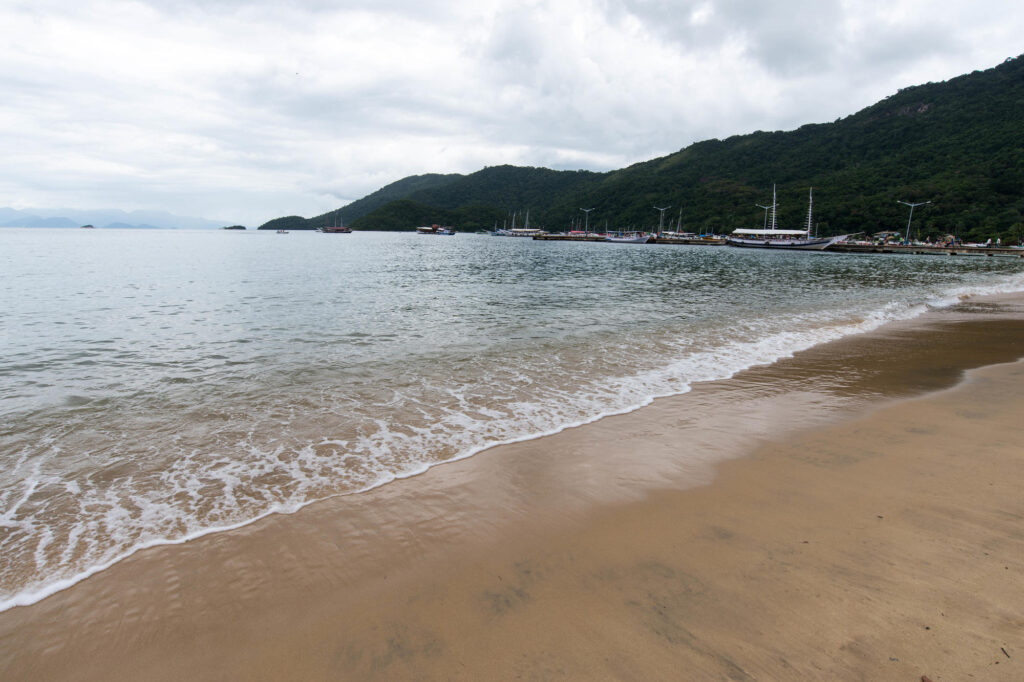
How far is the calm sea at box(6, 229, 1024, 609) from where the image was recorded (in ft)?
16.3

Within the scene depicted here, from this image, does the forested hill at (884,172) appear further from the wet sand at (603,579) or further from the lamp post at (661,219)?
the wet sand at (603,579)

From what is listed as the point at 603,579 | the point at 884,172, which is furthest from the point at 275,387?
the point at 884,172

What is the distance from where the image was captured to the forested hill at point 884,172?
96.1 metres

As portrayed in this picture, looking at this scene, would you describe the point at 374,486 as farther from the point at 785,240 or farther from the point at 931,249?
the point at 785,240

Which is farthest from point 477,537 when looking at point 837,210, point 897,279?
point 837,210

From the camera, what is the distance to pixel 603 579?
12.0 feet

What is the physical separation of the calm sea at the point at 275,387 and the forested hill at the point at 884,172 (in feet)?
352

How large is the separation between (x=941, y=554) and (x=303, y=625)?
4882 millimetres

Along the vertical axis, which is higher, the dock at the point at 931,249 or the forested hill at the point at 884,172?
the forested hill at the point at 884,172

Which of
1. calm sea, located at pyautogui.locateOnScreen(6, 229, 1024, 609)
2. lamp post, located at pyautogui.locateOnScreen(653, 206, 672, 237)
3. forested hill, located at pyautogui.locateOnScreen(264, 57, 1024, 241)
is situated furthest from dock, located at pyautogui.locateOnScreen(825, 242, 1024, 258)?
calm sea, located at pyautogui.locateOnScreen(6, 229, 1024, 609)

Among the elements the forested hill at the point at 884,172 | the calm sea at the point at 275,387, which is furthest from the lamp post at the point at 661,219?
the calm sea at the point at 275,387

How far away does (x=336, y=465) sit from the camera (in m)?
5.88

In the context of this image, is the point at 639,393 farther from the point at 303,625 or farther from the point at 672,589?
the point at 303,625

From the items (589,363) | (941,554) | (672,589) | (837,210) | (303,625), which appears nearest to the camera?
(303,625)
